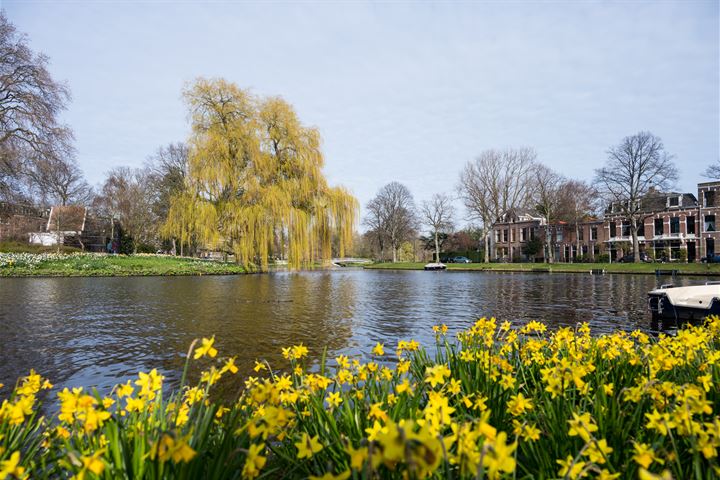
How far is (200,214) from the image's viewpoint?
24.9 m

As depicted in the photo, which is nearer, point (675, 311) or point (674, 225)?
point (675, 311)

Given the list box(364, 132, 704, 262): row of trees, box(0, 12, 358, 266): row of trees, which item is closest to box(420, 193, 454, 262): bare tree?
box(364, 132, 704, 262): row of trees

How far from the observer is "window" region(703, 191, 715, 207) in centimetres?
4382

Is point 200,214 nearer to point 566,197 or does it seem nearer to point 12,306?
point 12,306

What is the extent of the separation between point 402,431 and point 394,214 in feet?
220

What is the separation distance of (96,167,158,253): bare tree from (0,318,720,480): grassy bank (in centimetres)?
5112

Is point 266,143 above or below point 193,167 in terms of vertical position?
above

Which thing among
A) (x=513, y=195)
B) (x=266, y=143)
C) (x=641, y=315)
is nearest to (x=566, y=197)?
(x=513, y=195)

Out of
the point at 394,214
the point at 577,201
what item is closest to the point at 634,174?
the point at 577,201

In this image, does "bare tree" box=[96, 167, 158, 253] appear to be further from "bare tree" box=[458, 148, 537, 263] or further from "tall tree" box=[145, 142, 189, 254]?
"bare tree" box=[458, 148, 537, 263]

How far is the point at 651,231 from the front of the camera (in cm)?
4878

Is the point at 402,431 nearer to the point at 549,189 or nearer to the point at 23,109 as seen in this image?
the point at 23,109

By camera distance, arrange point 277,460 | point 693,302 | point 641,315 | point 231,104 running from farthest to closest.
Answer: point 231,104
point 641,315
point 693,302
point 277,460

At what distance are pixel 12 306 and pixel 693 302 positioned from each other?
1846cm
